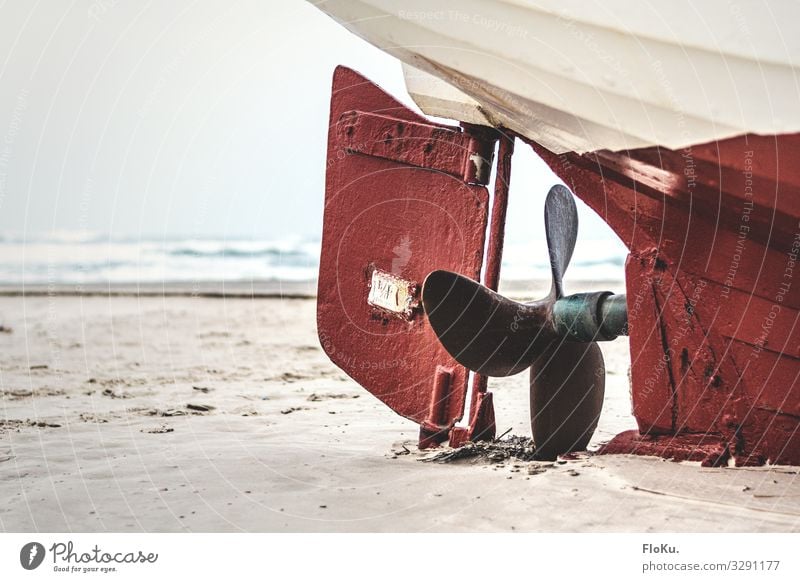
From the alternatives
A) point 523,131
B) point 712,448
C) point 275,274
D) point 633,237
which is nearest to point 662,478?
point 712,448

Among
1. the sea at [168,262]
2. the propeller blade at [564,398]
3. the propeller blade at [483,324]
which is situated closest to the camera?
the propeller blade at [483,324]

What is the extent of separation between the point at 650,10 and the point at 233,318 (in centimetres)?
725

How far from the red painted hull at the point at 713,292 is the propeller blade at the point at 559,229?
0.46m

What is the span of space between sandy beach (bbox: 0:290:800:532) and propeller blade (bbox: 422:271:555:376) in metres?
0.39

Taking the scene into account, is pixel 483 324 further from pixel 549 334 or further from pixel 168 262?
pixel 168 262

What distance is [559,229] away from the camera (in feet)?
11.8

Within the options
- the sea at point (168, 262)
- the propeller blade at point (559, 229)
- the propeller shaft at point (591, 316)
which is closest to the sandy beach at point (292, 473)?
the propeller shaft at point (591, 316)

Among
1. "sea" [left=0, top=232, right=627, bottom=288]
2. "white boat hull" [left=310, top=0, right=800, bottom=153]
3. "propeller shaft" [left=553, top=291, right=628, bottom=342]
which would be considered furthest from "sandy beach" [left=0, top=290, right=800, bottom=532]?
"sea" [left=0, top=232, right=627, bottom=288]

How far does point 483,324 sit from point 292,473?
2.71 feet

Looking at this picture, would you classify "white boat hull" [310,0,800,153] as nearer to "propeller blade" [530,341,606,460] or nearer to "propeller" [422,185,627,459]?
"propeller" [422,185,627,459]

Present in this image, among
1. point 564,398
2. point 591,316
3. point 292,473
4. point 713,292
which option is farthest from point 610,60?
point 292,473

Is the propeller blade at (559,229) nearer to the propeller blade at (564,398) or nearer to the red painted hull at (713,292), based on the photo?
the propeller blade at (564,398)

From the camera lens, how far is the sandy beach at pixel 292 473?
2.50 meters

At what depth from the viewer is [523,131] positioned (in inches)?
127
